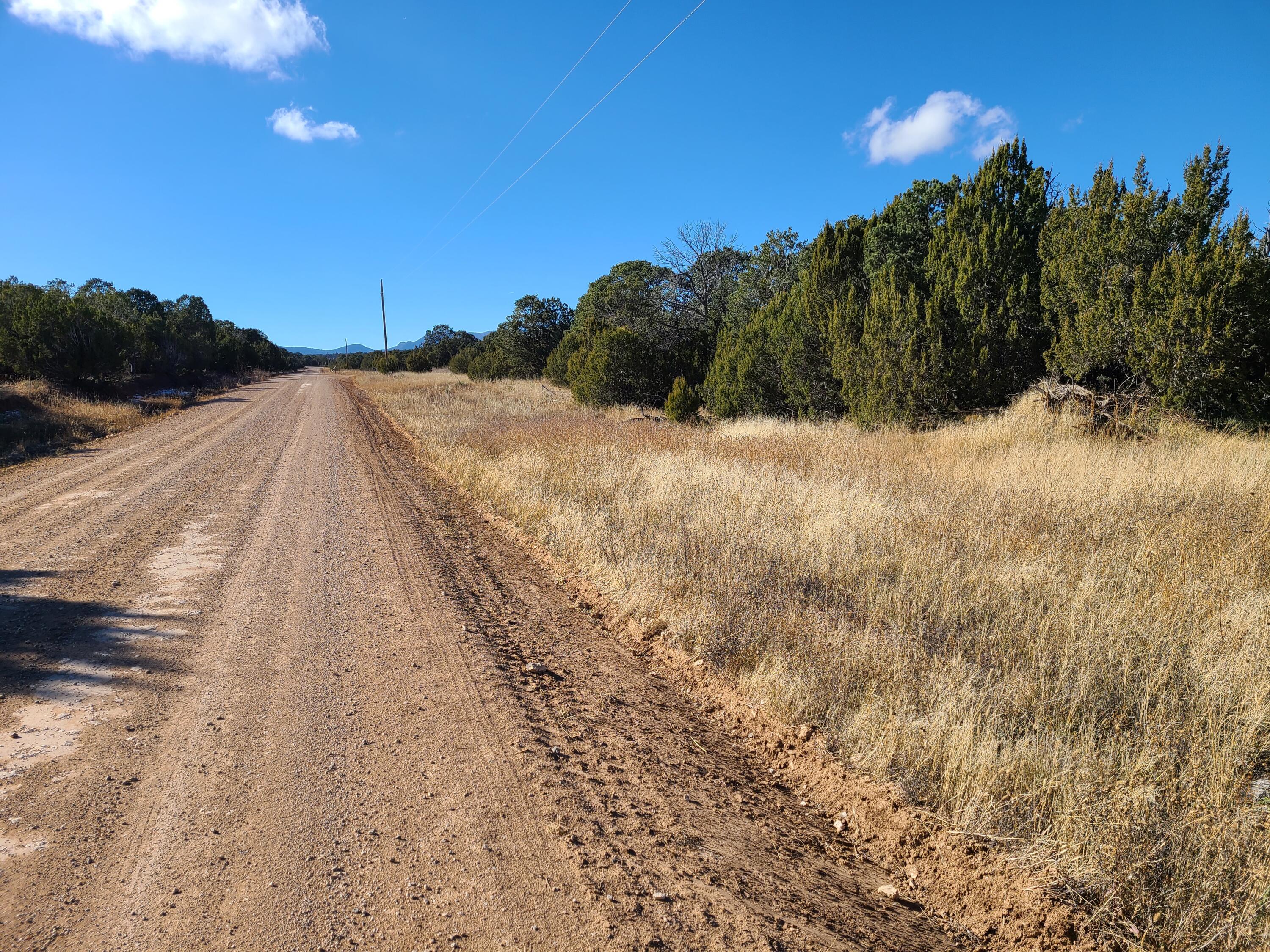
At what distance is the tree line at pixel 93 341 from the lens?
960 inches

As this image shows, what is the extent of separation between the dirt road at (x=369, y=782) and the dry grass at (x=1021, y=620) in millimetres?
640

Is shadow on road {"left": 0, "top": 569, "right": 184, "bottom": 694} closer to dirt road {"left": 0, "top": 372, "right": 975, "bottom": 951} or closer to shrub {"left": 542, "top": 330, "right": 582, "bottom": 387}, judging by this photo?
dirt road {"left": 0, "top": 372, "right": 975, "bottom": 951}

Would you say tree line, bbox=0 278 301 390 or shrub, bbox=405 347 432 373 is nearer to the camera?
tree line, bbox=0 278 301 390

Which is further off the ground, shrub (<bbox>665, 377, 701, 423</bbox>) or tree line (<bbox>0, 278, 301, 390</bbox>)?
tree line (<bbox>0, 278, 301, 390</bbox>)

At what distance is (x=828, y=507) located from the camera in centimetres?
716

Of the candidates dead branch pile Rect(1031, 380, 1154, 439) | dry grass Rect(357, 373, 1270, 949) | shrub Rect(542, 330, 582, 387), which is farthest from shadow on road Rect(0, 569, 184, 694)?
shrub Rect(542, 330, 582, 387)

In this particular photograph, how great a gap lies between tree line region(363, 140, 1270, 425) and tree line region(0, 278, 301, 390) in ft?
70.8

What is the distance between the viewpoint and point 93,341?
26.9 m

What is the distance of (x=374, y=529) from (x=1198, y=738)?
A: 7444 mm

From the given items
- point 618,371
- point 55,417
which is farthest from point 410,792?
point 618,371

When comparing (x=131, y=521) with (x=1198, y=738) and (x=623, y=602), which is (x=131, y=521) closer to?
(x=623, y=602)

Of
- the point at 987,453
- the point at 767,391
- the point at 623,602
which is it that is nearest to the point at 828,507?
the point at 623,602

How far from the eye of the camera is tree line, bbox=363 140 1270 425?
9.94m

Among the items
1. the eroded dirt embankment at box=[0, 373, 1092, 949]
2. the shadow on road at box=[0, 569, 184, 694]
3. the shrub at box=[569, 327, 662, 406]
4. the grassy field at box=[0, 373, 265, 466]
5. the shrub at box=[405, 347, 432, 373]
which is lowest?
the eroded dirt embankment at box=[0, 373, 1092, 949]
